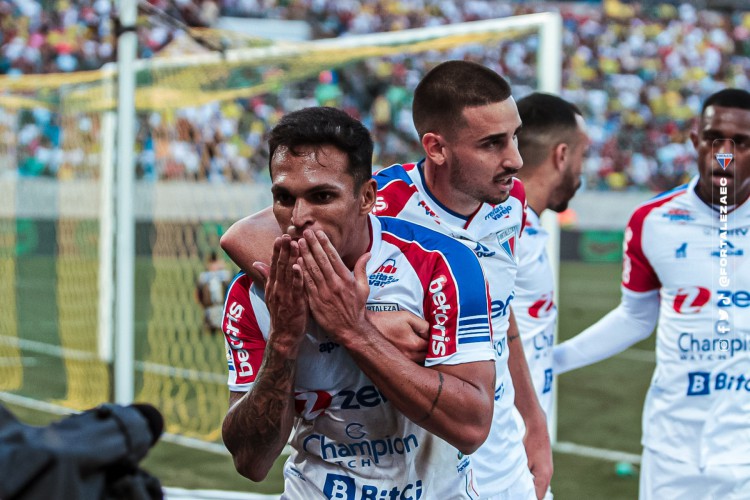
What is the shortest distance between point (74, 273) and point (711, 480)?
27.6 ft

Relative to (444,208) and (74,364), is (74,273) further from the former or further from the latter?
(444,208)

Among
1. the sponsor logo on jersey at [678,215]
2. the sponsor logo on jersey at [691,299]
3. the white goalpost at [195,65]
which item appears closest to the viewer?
the sponsor logo on jersey at [691,299]

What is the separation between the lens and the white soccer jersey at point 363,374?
2.20 metres

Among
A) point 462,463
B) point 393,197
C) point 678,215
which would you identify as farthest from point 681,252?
point 462,463

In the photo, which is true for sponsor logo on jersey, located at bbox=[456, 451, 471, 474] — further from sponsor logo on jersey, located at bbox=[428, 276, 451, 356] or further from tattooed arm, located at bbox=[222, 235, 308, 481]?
tattooed arm, located at bbox=[222, 235, 308, 481]

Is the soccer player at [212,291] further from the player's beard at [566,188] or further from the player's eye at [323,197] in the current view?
Result: the player's eye at [323,197]

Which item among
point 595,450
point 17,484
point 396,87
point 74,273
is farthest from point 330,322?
point 396,87

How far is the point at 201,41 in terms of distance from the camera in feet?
20.9

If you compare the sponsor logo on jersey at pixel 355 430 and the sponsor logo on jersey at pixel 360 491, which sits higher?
the sponsor logo on jersey at pixel 355 430

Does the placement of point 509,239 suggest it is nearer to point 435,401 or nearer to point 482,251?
point 482,251

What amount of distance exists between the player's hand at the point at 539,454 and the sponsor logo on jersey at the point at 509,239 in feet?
2.17

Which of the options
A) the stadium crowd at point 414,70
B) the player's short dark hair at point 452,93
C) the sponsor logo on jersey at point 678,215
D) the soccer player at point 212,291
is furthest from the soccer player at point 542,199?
the stadium crowd at point 414,70

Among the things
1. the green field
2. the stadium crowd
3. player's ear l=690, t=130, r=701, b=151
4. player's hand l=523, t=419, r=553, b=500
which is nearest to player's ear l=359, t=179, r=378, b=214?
player's hand l=523, t=419, r=553, b=500

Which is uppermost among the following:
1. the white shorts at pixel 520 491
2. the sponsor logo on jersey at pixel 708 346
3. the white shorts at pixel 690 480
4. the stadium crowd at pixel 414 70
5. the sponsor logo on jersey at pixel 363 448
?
the stadium crowd at pixel 414 70
